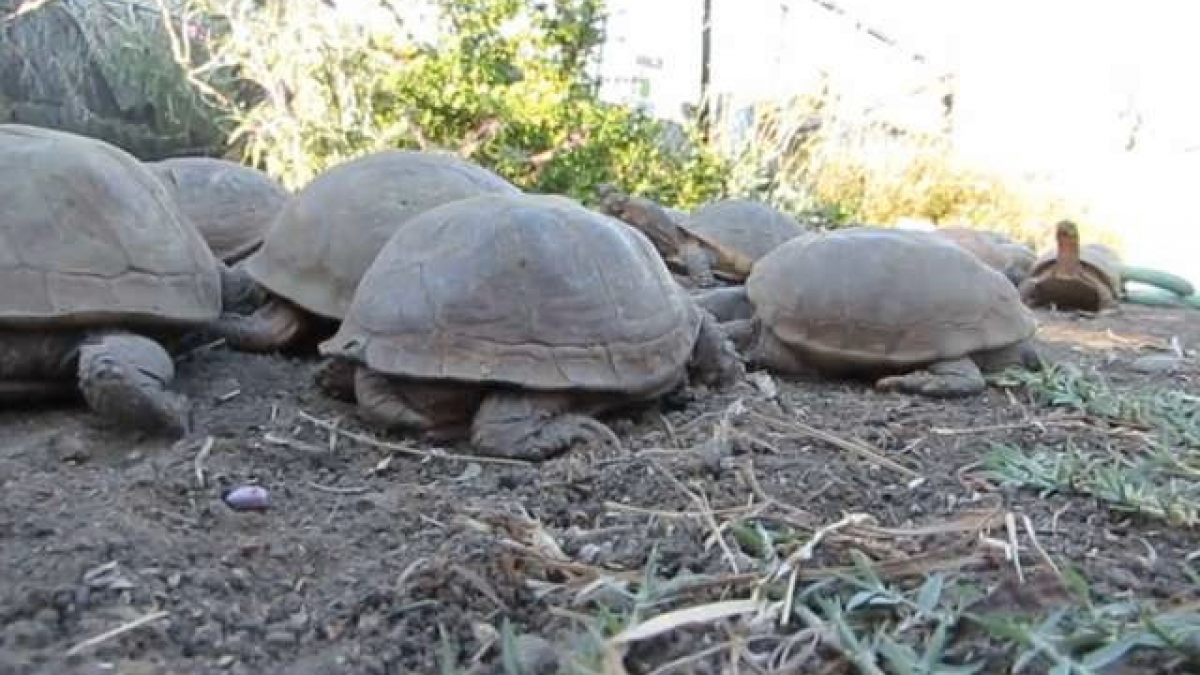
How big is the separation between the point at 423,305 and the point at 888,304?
1.50m

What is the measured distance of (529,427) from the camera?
2.67m

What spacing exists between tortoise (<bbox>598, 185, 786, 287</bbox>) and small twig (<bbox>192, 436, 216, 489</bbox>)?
2.76 meters

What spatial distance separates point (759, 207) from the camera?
6.16 m

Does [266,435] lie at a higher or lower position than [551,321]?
lower

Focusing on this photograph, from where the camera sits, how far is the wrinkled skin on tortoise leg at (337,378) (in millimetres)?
2939

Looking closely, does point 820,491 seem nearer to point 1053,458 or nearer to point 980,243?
point 1053,458

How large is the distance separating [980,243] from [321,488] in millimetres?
5640

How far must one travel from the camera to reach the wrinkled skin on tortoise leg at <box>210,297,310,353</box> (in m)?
3.42

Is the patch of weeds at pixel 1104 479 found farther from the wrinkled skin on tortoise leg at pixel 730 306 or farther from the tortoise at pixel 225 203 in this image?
the tortoise at pixel 225 203

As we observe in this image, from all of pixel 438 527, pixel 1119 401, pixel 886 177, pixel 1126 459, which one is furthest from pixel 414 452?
pixel 886 177

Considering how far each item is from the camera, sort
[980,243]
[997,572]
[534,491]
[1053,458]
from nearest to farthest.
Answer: [997,572] < [534,491] < [1053,458] < [980,243]

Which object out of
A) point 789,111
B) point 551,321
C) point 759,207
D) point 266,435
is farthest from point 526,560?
point 789,111

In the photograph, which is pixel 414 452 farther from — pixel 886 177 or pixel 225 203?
pixel 886 177

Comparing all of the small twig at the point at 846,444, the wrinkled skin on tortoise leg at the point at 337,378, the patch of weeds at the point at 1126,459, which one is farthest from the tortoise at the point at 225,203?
the patch of weeds at the point at 1126,459
